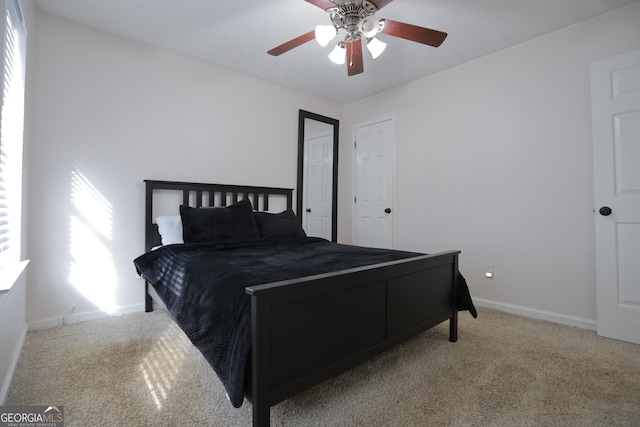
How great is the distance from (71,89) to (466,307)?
3514 millimetres

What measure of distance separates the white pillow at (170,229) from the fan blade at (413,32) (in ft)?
7.31

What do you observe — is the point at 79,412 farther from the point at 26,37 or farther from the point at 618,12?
the point at 618,12

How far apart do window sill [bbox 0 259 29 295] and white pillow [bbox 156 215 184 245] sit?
0.93m

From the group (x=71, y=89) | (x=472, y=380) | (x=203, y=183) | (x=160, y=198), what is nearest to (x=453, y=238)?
(x=472, y=380)

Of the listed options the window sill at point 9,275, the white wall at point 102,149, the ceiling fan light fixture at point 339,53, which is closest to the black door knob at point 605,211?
the ceiling fan light fixture at point 339,53

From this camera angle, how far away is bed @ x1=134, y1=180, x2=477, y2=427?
1162mm

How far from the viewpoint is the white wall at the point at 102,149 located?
2.37m

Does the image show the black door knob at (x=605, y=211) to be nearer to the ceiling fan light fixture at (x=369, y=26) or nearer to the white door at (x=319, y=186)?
the ceiling fan light fixture at (x=369, y=26)

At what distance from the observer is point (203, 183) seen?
313 centimetres

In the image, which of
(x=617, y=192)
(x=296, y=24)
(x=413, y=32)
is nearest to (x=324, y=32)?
(x=413, y=32)

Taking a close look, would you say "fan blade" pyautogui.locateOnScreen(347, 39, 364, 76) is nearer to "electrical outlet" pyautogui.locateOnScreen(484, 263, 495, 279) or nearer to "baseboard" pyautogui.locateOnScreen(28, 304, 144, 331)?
"electrical outlet" pyautogui.locateOnScreen(484, 263, 495, 279)

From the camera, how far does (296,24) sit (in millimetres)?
2504

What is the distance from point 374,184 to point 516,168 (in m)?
1.64

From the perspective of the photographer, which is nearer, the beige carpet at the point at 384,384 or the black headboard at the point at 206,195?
the beige carpet at the point at 384,384
